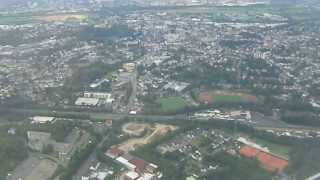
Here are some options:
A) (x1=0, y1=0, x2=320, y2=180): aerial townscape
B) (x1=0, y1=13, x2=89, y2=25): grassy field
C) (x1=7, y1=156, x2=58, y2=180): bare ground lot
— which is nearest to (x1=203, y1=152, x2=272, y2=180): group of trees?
(x1=0, y1=0, x2=320, y2=180): aerial townscape

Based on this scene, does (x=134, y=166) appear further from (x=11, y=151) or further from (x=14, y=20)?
(x=14, y=20)

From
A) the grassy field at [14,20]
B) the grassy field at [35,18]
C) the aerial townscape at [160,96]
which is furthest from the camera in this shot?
the grassy field at [35,18]

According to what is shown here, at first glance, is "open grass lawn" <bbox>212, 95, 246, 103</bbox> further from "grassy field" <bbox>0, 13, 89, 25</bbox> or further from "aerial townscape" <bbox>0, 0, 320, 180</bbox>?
"grassy field" <bbox>0, 13, 89, 25</bbox>

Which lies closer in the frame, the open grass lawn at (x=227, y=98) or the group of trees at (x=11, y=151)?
the group of trees at (x=11, y=151)

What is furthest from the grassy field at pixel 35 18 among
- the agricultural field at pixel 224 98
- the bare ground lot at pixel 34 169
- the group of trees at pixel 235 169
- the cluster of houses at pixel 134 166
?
the group of trees at pixel 235 169

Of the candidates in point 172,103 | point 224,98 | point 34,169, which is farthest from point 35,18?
point 34,169

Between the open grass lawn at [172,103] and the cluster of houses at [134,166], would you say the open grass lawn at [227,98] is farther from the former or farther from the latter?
the cluster of houses at [134,166]
